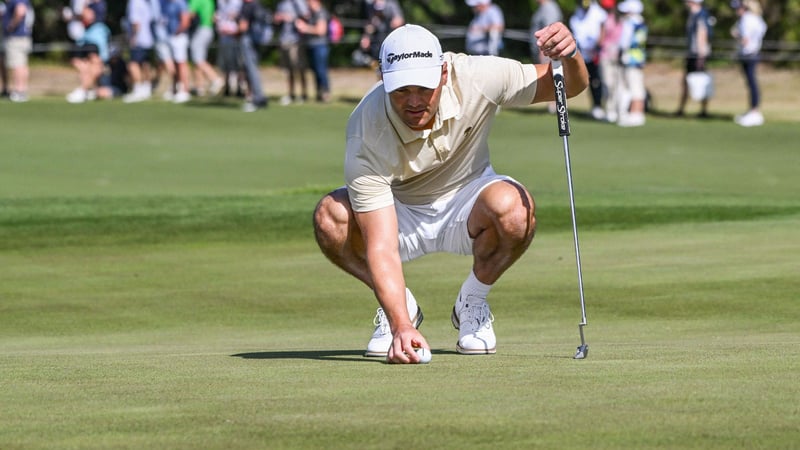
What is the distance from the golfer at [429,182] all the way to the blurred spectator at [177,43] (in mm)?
19818

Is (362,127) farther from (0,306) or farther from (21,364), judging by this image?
(0,306)

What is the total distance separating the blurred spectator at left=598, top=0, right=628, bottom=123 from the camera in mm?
24109

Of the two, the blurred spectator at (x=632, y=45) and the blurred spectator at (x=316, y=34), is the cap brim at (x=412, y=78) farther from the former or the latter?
the blurred spectator at (x=316, y=34)

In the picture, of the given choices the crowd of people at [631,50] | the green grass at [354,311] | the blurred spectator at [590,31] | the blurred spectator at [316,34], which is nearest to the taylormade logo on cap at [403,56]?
the green grass at [354,311]

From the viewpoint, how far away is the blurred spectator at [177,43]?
26.7 metres

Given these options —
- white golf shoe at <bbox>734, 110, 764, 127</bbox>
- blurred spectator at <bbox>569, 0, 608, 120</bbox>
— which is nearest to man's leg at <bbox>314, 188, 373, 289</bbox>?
blurred spectator at <bbox>569, 0, 608, 120</bbox>

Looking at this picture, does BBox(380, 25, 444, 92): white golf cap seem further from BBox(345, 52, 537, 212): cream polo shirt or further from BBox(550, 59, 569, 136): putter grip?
BBox(550, 59, 569, 136): putter grip

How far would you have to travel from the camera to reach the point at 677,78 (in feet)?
107

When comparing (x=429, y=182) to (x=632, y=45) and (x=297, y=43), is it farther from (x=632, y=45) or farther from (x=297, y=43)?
(x=297, y=43)

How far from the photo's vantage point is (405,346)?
244 inches

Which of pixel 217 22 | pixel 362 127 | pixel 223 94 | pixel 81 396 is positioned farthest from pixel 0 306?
pixel 223 94

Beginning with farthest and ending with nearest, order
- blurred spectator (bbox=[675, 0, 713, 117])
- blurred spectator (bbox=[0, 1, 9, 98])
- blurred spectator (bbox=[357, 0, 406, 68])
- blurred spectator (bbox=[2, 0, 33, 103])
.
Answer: blurred spectator (bbox=[0, 1, 9, 98]), blurred spectator (bbox=[2, 0, 33, 103]), blurred spectator (bbox=[357, 0, 406, 68]), blurred spectator (bbox=[675, 0, 713, 117])

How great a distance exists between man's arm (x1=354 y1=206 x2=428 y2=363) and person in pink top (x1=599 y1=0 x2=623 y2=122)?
58.2 ft

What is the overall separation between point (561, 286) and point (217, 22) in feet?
57.9
